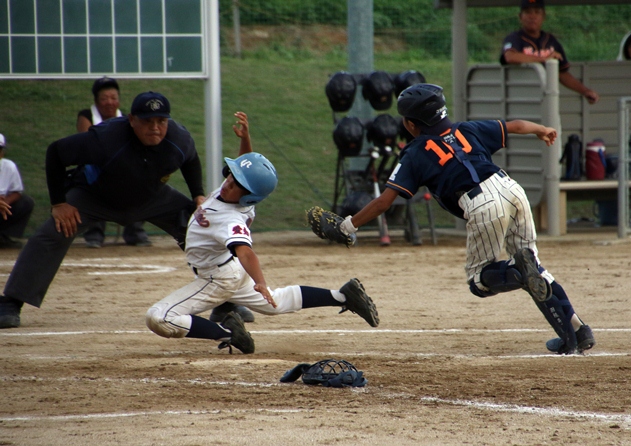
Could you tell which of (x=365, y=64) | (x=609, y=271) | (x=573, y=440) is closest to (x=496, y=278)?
(x=573, y=440)

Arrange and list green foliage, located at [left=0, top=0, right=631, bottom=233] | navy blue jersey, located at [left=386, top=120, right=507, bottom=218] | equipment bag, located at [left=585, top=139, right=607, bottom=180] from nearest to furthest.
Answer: navy blue jersey, located at [left=386, top=120, right=507, bottom=218] → equipment bag, located at [left=585, top=139, right=607, bottom=180] → green foliage, located at [left=0, top=0, right=631, bottom=233]

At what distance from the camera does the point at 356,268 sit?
9.91m

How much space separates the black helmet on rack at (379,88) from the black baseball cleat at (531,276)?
6.15m

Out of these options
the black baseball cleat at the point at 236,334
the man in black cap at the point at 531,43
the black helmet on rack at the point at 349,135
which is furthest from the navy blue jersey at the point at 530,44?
the black baseball cleat at the point at 236,334

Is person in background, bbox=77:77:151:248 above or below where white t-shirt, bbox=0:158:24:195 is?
above

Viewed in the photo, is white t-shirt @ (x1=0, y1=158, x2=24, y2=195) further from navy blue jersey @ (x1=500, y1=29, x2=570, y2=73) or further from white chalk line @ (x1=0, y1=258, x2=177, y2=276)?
navy blue jersey @ (x1=500, y1=29, x2=570, y2=73)

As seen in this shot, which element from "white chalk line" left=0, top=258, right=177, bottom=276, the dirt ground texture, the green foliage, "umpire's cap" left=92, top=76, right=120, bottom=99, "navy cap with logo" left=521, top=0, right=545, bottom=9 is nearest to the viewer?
the dirt ground texture

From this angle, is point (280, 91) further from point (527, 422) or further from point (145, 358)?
point (527, 422)

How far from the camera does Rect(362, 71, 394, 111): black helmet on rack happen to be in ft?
37.3

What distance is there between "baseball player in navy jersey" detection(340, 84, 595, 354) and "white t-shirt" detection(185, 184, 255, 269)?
0.64m

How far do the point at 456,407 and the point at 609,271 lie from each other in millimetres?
5228

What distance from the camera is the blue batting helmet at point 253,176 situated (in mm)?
5621

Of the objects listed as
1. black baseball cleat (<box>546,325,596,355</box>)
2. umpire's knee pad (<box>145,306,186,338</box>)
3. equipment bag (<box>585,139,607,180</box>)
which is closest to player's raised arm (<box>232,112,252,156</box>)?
umpire's knee pad (<box>145,306,186,338</box>)

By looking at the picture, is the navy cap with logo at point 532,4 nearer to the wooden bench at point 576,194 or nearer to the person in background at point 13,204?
the wooden bench at point 576,194
